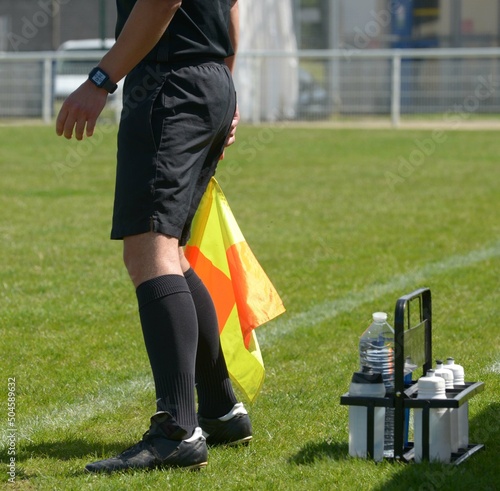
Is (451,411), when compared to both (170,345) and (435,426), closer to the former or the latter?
(435,426)

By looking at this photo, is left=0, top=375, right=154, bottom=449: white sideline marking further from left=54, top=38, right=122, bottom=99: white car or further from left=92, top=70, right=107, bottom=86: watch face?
left=54, top=38, right=122, bottom=99: white car

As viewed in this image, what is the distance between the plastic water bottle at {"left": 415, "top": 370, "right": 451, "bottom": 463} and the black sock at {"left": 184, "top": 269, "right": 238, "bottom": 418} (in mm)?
673

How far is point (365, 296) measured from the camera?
6156mm

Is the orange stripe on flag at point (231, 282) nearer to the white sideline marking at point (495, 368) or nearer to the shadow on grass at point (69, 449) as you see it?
the shadow on grass at point (69, 449)

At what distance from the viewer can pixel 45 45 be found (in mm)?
36188

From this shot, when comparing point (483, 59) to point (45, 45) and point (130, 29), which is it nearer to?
point (45, 45)

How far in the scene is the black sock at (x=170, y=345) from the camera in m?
3.29

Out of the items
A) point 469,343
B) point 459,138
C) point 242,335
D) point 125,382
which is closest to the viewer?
point 242,335

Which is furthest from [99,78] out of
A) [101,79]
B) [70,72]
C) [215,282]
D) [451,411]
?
[70,72]

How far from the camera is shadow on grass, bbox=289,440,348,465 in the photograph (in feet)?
Result: 11.0

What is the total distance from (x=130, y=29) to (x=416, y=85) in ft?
63.9

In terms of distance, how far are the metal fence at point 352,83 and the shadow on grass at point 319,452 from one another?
723 inches

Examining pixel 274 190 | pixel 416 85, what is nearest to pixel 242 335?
Answer: pixel 274 190

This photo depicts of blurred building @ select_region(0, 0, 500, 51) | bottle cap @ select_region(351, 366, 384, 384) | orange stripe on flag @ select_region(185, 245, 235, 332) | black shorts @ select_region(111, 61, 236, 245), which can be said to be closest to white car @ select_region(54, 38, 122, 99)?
blurred building @ select_region(0, 0, 500, 51)
